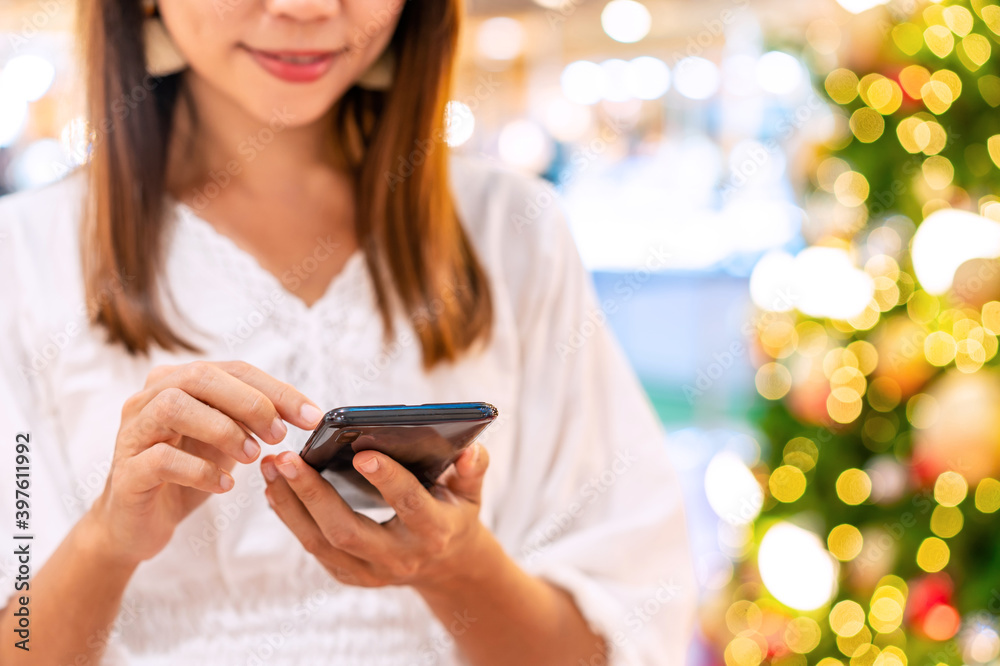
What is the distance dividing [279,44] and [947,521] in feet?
4.39

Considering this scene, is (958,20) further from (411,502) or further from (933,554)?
(411,502)

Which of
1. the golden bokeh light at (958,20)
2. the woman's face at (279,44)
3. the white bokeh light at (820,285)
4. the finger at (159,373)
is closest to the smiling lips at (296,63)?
the woman's face at (279,44)

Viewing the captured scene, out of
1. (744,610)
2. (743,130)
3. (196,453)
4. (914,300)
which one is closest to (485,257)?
(196,453)

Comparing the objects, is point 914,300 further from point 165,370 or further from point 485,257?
point 165,370

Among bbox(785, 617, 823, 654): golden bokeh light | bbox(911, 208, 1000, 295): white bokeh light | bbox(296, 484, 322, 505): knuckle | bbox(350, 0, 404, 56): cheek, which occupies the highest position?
bbox(350, 0, 404, 56): cheek

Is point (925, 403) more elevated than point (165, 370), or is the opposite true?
point (165, 370)

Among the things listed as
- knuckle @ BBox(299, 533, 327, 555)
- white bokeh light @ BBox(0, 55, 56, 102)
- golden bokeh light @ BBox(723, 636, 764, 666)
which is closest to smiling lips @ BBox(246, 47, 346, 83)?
knuckle @ BBox(299, 533, 327, 555)

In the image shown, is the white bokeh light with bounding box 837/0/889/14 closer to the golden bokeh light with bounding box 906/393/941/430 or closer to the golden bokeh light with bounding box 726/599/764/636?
the golden bokeh light with bounding box 906/393/941/430

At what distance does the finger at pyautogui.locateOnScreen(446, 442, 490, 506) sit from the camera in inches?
26.6

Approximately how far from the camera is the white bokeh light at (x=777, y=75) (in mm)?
3695

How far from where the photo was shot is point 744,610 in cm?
169

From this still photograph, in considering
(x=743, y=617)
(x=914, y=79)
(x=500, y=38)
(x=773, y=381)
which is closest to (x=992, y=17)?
(x=914, y=79)

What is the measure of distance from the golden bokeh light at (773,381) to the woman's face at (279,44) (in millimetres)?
1092

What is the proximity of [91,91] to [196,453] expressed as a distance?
0.42 meters
